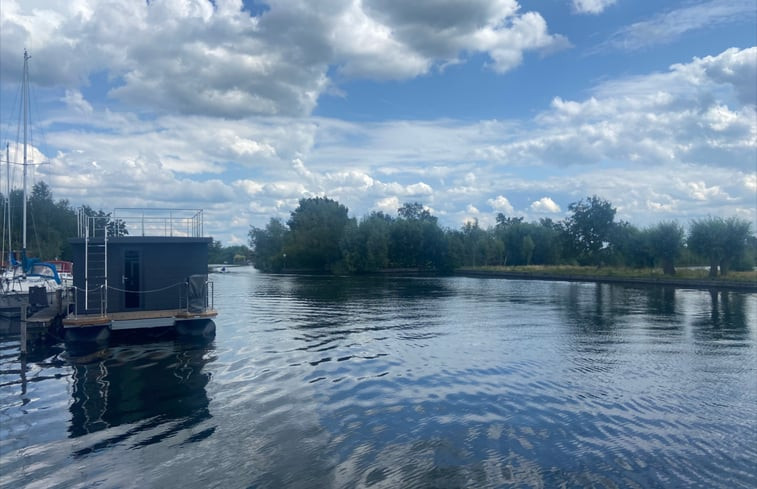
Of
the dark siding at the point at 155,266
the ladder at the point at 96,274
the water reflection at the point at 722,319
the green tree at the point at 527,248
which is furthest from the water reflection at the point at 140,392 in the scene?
the green tree at the point at 527,248

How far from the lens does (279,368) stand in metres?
15.6

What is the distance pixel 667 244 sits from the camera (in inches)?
2520

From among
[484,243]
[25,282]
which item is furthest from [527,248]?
[25,282]

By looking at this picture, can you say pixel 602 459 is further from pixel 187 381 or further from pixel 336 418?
pixel 187 381

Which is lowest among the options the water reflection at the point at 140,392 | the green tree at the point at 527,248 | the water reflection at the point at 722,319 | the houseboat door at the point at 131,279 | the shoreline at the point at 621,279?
the water reflection at the point at 722,319

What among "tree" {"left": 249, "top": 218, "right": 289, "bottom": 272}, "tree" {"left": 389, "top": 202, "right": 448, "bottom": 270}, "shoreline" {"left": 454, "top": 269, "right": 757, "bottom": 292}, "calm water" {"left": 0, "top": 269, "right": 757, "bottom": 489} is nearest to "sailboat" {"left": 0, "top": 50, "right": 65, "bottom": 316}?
"calm water" {"left": 0, "top": 269, "right": 757, "bottom": 489}

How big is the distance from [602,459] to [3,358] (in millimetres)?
18103

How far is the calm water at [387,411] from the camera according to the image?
8.48m

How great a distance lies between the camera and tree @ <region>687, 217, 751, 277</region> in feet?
181

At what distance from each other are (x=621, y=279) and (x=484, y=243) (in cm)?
3905

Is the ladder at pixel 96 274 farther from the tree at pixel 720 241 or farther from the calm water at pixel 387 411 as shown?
the tree at pixel 720 241

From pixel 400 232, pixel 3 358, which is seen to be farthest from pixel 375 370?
pixel 400 232

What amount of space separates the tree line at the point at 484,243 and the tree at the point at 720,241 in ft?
0.28

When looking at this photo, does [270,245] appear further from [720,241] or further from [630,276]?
[720,241]
